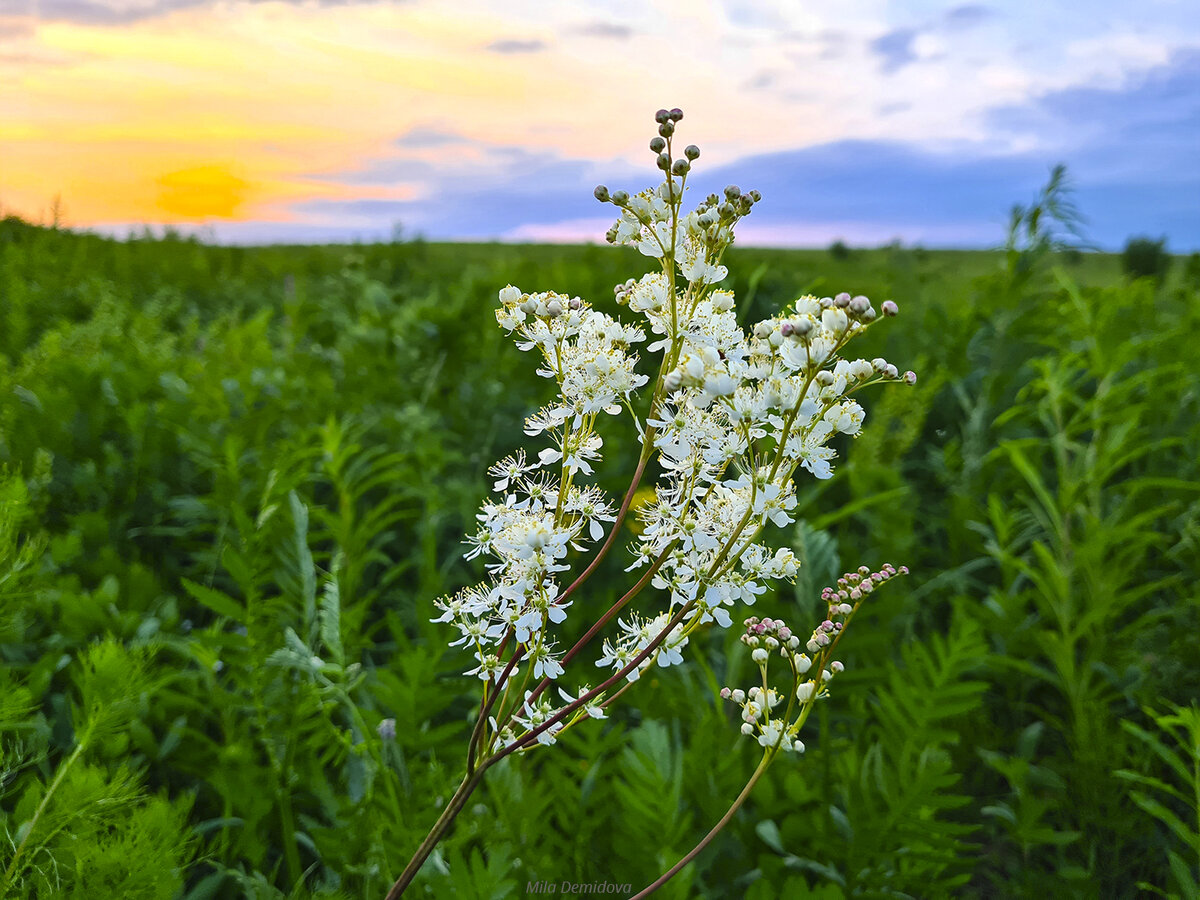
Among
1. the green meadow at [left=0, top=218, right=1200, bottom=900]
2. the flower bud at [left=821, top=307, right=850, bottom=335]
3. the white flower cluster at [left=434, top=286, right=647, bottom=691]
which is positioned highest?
the flower bud at [left=821, top=307, right=850, bottom=335]

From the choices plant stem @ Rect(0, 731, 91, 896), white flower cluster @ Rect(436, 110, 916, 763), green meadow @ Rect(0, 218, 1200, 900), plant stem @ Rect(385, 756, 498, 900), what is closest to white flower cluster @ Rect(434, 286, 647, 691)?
white flower cluster @ Rect(436, 110, 916, 763)

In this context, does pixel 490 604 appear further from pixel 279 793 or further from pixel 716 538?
pixel 279 793

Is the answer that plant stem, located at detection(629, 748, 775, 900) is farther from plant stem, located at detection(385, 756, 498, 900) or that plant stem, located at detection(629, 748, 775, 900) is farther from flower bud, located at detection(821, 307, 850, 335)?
flower bud, located at detection(821, 307, 850, 335)

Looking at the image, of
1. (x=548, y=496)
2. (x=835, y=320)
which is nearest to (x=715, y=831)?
(x=548, y=496)

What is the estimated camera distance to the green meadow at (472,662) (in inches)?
60.8

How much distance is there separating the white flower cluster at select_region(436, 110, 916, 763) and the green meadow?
1.88 ft

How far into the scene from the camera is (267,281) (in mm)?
9914

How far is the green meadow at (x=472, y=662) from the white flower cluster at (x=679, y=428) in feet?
1.88

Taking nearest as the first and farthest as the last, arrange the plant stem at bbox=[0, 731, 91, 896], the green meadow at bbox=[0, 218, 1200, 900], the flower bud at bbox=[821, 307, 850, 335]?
the flower bud at bbox=[821, 307, 850, 335] < the plant stem at bbox=[0, 731, 91, 896] < the green meadow at bbox=[0, 218, 1200, 900]

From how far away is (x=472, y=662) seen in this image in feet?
7.34

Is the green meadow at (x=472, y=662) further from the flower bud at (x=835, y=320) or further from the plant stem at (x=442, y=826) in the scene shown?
the flower bud at (x=835, y=320)

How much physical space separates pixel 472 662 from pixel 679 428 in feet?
4.81

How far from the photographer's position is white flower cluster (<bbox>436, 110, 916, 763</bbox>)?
96cm

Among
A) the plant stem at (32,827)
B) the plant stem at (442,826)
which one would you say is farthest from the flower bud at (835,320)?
the plant stem at (32,827)
